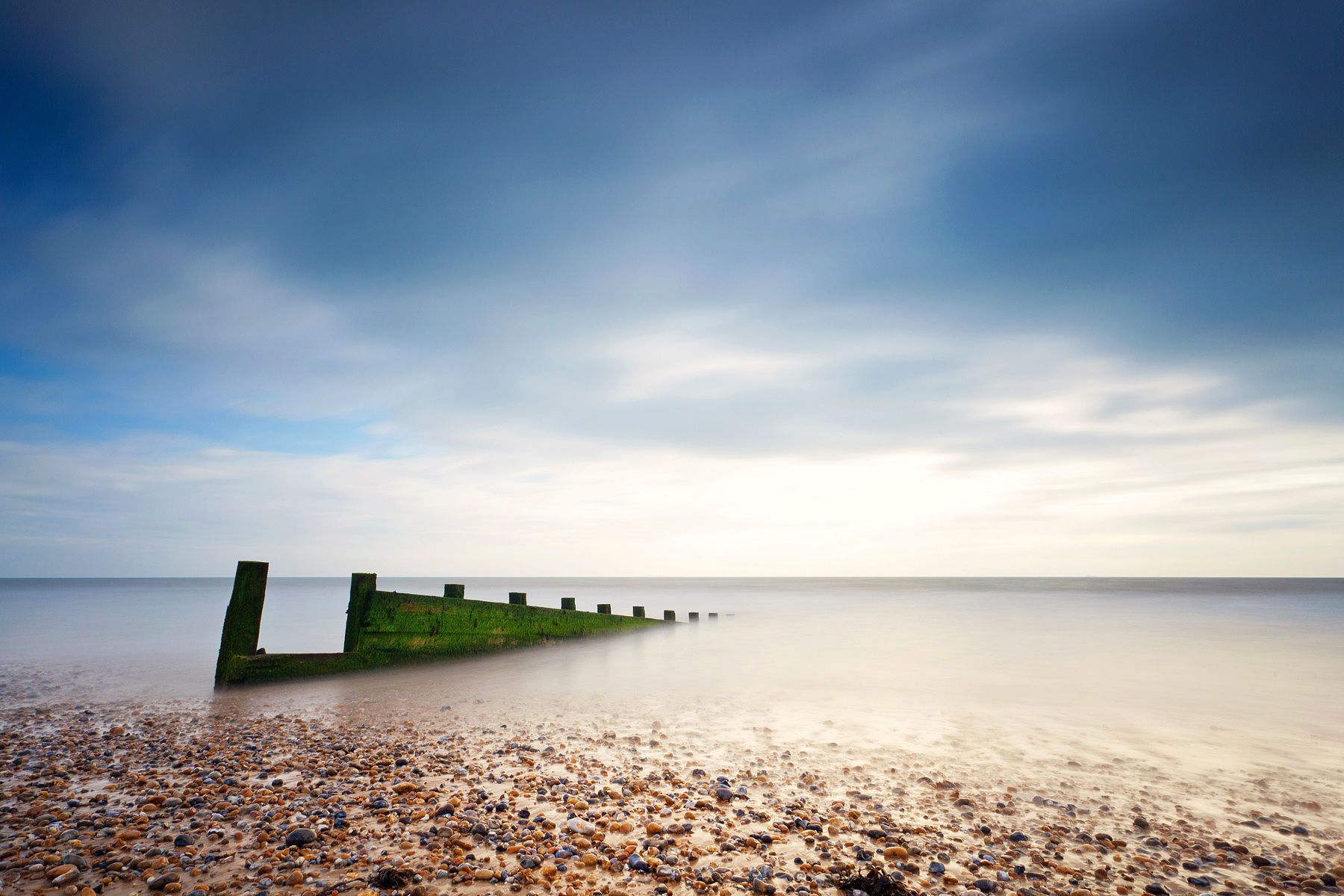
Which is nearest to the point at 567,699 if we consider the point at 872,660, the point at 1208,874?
the point at 1208,874

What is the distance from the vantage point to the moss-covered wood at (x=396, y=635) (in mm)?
11242

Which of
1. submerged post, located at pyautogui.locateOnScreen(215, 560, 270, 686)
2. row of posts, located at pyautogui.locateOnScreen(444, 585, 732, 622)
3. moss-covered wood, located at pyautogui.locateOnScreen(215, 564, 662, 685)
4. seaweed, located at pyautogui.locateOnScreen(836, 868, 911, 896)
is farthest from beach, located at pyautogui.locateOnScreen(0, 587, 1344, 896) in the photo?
row of posts, located at pyautogui.locateOnScreen(444, 585, 732, 622)

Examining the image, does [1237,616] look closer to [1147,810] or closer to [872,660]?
[872,660]

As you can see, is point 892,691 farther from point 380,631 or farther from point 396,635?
point 380,631

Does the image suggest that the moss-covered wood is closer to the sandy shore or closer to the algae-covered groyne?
the algae-covered groyne

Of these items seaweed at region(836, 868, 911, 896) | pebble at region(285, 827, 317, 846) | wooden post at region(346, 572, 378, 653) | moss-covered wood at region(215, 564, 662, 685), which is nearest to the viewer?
seaweed at region(836, 868, 911, 896)

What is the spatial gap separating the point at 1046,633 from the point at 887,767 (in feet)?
79.3

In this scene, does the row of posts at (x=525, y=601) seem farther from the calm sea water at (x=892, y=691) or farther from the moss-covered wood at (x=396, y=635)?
the calm sea water at (x=892, y=691)

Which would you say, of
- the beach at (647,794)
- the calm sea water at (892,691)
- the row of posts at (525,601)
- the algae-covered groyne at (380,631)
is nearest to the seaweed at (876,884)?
the beach at (647,794)

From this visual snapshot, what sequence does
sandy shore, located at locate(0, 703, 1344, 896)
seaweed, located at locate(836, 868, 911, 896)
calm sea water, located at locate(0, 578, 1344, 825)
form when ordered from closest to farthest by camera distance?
seaweed, located at locate(836, 868, 911, 896), sandy shore, located at locate(0, 703, 1344, 896), calm sea water, located at locate(0, 578, 1344, 825)

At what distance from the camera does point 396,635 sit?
41.8 feet

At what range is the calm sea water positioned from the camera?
7984 mm

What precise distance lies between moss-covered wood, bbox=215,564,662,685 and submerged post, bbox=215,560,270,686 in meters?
0.04

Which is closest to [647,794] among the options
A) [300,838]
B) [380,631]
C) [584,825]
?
[584,825]
